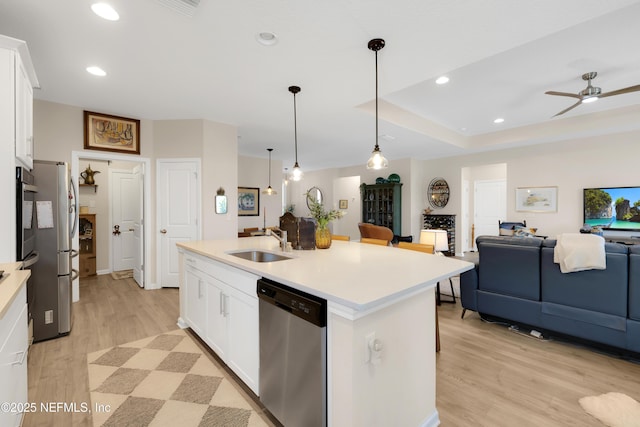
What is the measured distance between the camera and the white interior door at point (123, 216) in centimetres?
545

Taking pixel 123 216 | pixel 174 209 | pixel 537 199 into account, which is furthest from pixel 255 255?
pixel 537 199

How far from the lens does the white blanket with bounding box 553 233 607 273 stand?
2324 millimetres

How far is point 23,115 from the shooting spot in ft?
6.85

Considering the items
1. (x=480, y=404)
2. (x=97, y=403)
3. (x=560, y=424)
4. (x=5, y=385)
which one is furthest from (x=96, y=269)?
(x=560, y=424)

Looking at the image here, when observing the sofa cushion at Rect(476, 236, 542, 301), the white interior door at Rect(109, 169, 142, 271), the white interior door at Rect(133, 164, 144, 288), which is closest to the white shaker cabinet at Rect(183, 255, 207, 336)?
the white interior door at Rect(133, 164, 144, 288)

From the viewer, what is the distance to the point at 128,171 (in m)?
5.58

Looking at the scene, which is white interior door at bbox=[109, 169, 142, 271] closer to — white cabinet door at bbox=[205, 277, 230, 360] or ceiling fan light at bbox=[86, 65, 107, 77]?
ceiling fan light at bbox=[86, 65, 107, 77]

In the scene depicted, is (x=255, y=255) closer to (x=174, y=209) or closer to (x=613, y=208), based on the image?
(x=174, y=209)

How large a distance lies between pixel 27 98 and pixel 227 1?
6.09 feet

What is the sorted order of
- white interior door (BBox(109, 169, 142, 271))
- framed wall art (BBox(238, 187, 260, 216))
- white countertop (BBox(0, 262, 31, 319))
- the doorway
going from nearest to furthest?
white countertop (BBox(0, 262, 31, 319)), the doorway, white interior door (BBox(109, 169, 142, 271)), framed wall art (BBox(238, 187, 260, 216))

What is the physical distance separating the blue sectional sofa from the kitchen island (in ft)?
4.15

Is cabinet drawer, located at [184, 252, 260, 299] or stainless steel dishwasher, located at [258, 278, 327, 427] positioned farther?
cabinet drawer, located at [184, 252, 260, 299]

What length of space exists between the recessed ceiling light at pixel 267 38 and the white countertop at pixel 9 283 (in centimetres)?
224

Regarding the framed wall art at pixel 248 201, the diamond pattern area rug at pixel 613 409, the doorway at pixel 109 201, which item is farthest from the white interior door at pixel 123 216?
the diamond pattern area rug at pixel 613 409
